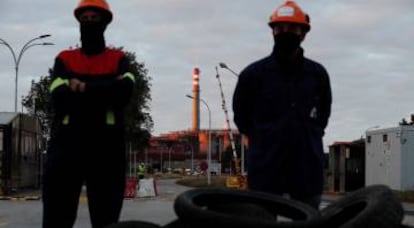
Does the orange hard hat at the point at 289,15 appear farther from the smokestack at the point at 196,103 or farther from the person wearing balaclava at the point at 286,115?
the smokestack at the point at 196,103

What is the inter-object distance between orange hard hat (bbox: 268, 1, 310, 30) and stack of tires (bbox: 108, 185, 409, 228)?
3.78 feet

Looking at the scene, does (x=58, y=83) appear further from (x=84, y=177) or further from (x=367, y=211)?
(x=367, y=211)

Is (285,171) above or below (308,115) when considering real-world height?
below

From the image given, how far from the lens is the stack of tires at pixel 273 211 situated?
4797 mm

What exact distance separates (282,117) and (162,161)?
130151mm

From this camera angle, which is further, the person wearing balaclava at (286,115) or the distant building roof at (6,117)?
the distant building roof at (6,117)

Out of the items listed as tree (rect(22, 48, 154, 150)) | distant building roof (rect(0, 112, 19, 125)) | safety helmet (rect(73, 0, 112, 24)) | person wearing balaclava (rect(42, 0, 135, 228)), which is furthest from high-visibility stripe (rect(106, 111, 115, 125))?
tree (rect(22, 48, 154, 150))

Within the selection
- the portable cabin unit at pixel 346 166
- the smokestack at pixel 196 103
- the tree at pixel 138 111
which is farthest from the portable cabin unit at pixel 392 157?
the smokestack at pixel 196 103

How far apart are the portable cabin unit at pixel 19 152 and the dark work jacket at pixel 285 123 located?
85.0 feet

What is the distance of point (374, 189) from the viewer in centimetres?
558

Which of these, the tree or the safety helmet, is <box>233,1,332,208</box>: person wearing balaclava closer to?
the safety helmet

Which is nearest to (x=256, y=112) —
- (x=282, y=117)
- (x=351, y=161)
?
(x=282, y=117)

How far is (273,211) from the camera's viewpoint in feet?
17.8

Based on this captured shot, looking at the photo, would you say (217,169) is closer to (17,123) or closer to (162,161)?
(17,123)
